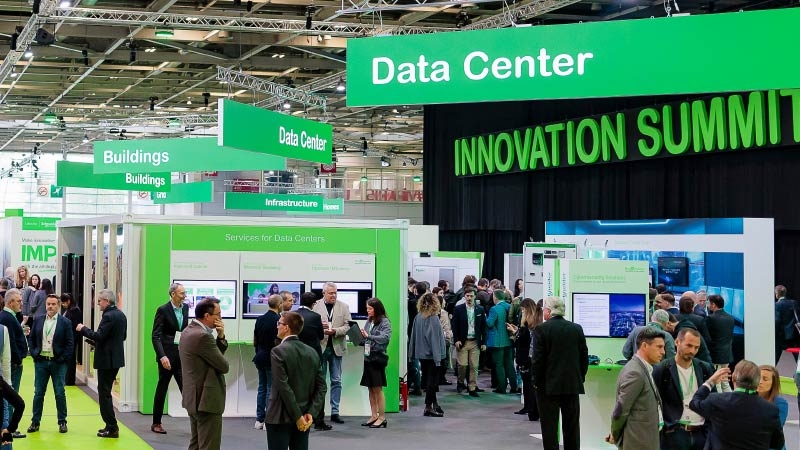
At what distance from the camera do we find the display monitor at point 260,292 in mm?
10016

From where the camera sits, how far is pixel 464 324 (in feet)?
37.8

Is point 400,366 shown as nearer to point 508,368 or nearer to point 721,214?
point 508,368

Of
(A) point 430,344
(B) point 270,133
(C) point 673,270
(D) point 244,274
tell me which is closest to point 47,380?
(D) point 244,274

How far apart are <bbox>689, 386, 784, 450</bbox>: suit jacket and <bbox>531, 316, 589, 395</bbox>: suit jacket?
244cm

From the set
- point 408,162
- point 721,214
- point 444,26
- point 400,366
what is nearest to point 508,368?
point 400,366

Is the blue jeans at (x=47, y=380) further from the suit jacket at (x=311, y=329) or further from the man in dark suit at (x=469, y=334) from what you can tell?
the man in dark suit at (x=469, y=334)

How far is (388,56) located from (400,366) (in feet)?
17.2

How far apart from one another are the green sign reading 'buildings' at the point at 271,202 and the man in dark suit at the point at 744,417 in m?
15.6

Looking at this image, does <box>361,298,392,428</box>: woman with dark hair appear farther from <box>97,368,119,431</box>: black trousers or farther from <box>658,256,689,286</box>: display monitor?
<box>658,256,689,286</box>: display monitor

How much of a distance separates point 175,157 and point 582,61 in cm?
861

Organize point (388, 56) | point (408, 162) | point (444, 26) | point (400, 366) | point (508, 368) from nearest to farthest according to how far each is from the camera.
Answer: point (388, 56) → point (400, 366) → point (508, 368) → point (444, 26) → point (408, 162)

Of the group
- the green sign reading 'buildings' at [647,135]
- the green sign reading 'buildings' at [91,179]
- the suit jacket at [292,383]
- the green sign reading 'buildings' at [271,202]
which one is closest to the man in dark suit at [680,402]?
the suit jacket at [292,383]

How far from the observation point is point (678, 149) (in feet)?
47.3

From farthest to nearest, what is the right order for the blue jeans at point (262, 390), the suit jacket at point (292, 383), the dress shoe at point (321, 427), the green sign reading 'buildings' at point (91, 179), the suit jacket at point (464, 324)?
1. the green sign reading 'buildings' at point (91, 179)
2. the suit jacket at point (464, 324)
3. the dress shoe at point (321, 427)
4. the blue jeans at point (262, 390)
5. the suit jacket at point (292, 383)
